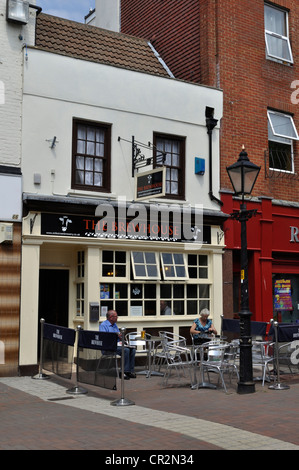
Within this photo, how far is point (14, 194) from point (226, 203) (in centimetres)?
583

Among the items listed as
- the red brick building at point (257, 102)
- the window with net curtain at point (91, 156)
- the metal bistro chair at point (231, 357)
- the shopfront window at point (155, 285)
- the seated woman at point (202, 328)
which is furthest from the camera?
the red brick building at point (257, 102)

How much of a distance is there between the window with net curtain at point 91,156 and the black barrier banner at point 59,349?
3567 mm

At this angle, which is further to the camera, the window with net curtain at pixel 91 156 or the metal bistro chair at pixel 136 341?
the window with net curtain at pixel 91 156

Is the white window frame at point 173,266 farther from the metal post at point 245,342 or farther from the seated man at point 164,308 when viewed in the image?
the metal post at point 245,342

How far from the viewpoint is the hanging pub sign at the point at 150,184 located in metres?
12.2


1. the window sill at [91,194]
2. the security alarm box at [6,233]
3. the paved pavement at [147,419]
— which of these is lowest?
the paved pavement at [147,419]

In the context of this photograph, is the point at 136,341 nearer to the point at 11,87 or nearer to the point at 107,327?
the point at 107,327

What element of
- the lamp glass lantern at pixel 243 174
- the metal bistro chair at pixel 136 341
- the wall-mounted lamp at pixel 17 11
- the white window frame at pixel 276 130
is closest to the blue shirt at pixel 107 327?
the metal bistro chair at pixel 136 341

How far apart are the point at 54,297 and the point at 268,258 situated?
19.9ft

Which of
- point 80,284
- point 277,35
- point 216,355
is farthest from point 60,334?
point 277,35

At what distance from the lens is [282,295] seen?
1620 centimetres

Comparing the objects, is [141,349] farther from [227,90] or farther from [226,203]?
[227,90]

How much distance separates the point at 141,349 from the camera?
44.0 ft

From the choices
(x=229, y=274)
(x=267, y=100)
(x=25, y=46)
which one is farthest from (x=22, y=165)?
(x=267, y=100)
